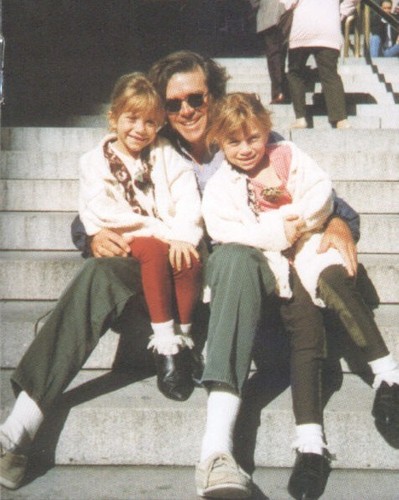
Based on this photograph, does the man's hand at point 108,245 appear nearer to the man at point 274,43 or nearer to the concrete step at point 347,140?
the concrete step at point 347,140

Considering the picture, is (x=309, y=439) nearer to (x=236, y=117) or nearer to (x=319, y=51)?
(x=236, y=117)

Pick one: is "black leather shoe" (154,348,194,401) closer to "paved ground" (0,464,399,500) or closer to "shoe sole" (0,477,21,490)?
"paved ground" (0,464,399,500)

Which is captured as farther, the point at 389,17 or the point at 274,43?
the point at 274,43

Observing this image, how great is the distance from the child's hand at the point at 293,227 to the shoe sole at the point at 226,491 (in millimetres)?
933

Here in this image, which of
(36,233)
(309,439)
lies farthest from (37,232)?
(309,439)

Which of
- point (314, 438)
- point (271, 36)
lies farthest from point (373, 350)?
point (271, 36)

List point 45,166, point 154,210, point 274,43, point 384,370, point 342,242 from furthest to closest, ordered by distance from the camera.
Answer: point 274,43 → point 45,166 → point 154,210 → point 342,242 → point 384,370

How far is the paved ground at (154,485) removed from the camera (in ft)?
6.93

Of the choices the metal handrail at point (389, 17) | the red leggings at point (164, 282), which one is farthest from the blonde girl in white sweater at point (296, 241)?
the metal handrail at point (389, 17)

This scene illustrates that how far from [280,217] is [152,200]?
0.58m

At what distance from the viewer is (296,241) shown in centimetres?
264

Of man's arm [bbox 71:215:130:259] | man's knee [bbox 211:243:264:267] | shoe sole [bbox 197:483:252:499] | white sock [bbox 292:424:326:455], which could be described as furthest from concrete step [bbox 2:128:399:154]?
shoe sole [bbox 197:483:252:499]

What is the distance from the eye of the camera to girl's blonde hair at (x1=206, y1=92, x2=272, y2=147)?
2588 mm

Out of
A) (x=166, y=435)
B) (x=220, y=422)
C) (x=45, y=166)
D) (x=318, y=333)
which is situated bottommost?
(x=166, y=435)
